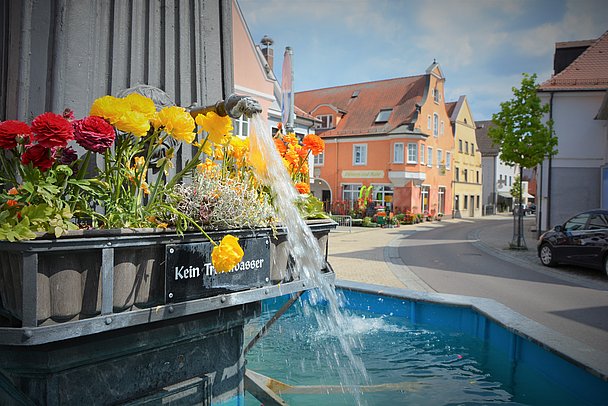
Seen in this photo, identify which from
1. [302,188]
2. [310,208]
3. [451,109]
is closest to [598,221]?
[302,188]

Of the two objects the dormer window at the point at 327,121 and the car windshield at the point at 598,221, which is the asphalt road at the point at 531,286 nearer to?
the car windshield at the point at 598,221

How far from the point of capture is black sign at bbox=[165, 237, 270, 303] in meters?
2.43

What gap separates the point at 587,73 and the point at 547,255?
13.3 m

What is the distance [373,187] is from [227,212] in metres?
35.2

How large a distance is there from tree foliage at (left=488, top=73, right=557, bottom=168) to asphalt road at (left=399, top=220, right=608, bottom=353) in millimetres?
4024

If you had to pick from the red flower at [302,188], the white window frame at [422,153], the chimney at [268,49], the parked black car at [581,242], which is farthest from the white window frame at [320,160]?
the red flower at [302,188]

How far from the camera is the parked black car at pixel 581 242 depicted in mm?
11594

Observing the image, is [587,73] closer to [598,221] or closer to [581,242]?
[598,221]

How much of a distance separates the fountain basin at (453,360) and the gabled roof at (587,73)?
62.6 ft

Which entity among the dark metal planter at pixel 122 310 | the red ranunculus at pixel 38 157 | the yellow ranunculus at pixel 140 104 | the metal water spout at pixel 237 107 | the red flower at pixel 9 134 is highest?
the metal water spout at pixel 237 107

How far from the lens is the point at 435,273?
1205 cm

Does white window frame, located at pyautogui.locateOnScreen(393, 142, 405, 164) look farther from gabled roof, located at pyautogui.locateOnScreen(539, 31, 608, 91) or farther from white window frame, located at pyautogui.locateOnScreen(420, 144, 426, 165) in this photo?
gabled roof, located at pyautogui.locateOnScreen(539, 31, 608, 91)

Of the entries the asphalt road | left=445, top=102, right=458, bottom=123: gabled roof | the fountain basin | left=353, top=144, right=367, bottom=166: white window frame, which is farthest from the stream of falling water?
left=445, top=102, right=458, bottom=123: gabled roof

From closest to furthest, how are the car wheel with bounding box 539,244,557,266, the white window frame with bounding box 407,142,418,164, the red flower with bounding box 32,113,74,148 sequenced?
the red flower with bounding box 32,113,74,148 → the car wheel with bounding box 539,244,557,266 → the white window frame with bounding box 407,142,418,164
